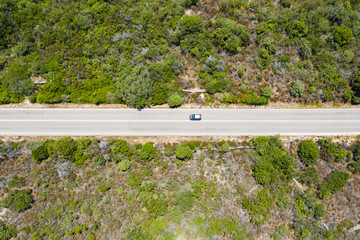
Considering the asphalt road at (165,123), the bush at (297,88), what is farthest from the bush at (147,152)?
the bush at (297,88)

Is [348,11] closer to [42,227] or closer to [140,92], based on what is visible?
[140,92]

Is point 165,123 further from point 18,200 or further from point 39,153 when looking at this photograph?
point 18,200

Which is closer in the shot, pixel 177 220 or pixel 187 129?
pixel 177 220

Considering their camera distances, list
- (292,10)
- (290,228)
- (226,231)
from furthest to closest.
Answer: (292,10)
(290,228)
(226,231)

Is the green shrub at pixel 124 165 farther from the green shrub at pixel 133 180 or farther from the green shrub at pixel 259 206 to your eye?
the green shrub at pixel 259 206

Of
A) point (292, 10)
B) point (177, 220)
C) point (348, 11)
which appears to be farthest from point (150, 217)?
point (348, 11)
